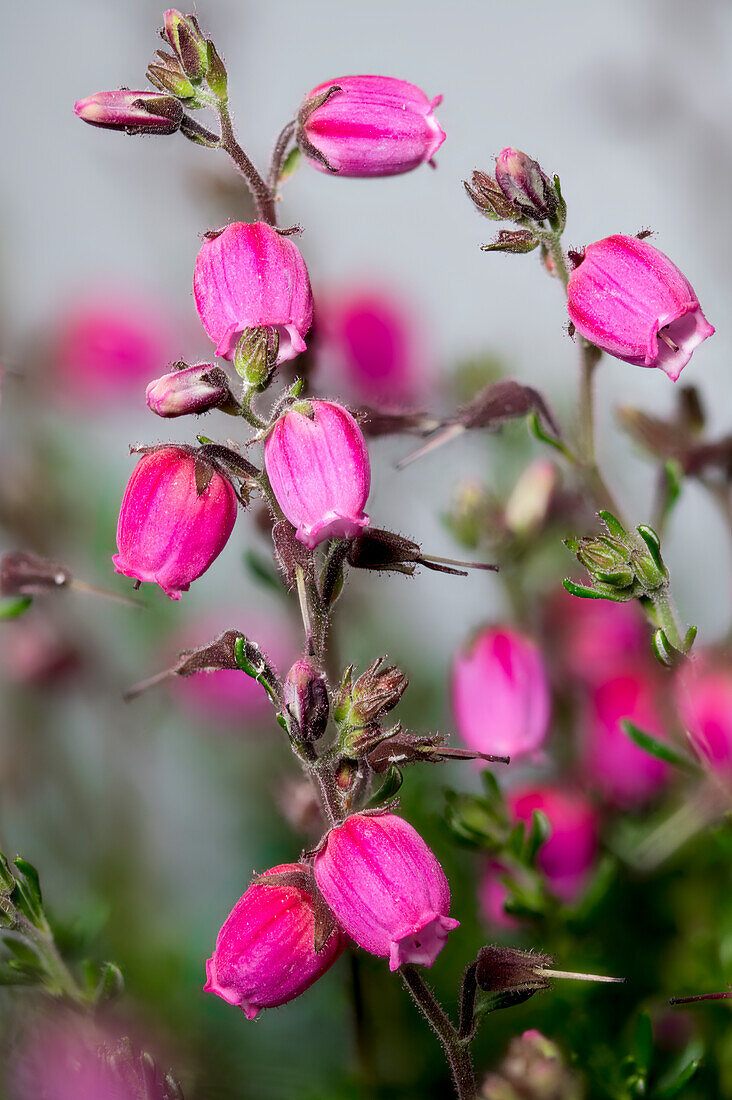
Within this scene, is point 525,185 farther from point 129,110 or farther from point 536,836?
point 536,836

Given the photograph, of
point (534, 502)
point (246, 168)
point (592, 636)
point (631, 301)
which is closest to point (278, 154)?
point (246, 168)

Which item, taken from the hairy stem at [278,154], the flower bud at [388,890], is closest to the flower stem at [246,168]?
the hairy stem at [278,154]

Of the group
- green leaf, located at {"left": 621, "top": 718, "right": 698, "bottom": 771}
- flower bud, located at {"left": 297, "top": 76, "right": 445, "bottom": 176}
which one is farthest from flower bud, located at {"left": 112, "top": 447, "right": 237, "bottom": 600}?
green leaf, located at {"left": 621, "top": 718, "right": 698, "bottom": 771}

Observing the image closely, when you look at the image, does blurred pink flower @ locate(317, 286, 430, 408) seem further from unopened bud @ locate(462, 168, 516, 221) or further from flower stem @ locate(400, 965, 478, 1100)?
flower stem @ locate(400, 965, 478, 1100)

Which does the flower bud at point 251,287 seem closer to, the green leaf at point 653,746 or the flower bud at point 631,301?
the flower bud at point 631,301

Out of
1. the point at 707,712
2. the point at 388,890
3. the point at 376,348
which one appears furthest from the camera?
the point at 376,348
